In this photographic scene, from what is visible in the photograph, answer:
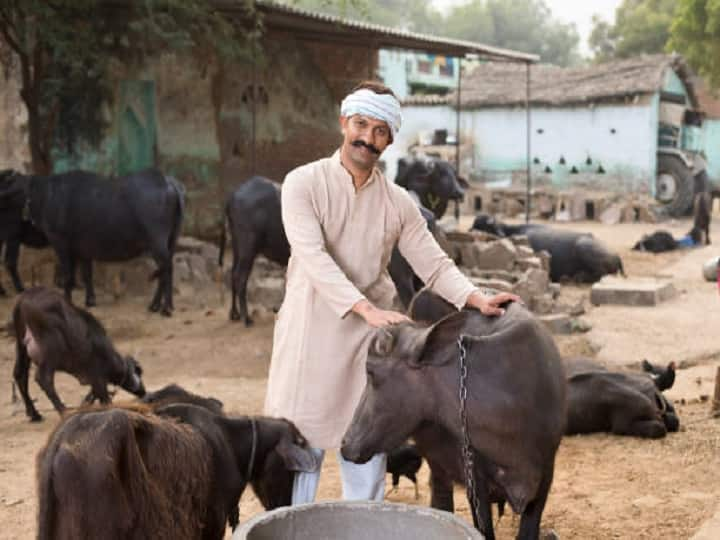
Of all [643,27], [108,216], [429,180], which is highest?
[643,27]

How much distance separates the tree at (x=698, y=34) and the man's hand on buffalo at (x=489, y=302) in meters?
22.8

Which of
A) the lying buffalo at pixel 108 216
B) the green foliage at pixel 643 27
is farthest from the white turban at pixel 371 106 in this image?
the green foliage at pixel 643 27

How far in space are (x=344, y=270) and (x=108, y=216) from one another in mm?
8572

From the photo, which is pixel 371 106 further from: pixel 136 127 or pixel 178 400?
pixel 136 127

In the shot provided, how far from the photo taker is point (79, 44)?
42.2ft

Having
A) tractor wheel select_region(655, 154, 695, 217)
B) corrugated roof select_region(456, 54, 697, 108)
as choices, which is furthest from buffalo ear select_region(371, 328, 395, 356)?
corrugated roof select_region(456, 54, 697, 108)

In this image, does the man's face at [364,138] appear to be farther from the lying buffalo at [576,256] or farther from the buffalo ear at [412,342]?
the lying buffalo at [576,256]

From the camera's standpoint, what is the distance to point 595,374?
7125 millimetres

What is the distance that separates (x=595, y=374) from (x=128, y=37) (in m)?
9.27

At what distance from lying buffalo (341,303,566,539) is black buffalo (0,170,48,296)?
9514 mm

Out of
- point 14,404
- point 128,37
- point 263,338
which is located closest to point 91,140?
point 128,37

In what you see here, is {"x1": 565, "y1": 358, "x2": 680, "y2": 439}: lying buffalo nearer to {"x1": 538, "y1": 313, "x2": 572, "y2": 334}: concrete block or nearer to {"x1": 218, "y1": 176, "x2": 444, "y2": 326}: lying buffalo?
{"x1": 538, "y1": 313, "x2": 572, "y2": 334}: concrete block

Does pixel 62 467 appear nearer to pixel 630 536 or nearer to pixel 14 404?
pixel 630 536

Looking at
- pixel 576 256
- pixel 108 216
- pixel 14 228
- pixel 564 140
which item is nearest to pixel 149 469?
pixel 108 216
